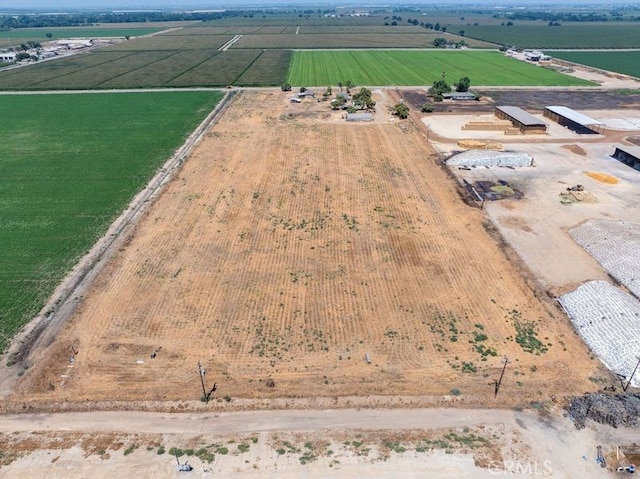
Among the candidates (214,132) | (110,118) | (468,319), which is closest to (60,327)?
(468,319)

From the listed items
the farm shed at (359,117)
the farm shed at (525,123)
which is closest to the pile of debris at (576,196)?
the farm shed at (525,123)

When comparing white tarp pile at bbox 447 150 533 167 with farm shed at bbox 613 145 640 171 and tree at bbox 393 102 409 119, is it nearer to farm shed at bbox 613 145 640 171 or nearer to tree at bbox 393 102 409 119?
farm shed at bbox 613 145 640 171

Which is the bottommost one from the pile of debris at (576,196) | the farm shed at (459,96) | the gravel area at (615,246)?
the gravel area at (615,246)

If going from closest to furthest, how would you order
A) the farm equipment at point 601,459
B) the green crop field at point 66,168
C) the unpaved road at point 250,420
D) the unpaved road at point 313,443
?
the unpaved road at point 313,443, the farm equipment at point 601,459, the unpaved road at point 250,420, the green crop field at point 66,168

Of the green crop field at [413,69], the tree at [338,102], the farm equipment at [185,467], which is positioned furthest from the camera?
the green crop field at [413,69]

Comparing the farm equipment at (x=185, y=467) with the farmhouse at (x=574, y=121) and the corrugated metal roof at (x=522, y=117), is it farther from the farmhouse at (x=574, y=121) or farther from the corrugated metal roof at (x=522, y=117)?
the farmhouse at (x=574, y=121)

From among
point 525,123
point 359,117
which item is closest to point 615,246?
point 525,123

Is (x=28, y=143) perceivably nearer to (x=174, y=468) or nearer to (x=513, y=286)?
(x=174, y=468)
